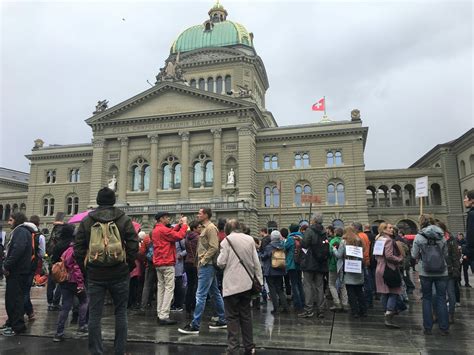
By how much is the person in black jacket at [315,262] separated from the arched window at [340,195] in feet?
103

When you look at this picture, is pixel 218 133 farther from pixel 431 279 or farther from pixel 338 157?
pixel 431 279

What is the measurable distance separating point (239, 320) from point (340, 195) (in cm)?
3593

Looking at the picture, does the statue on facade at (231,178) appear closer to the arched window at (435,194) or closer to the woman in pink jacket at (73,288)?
the arched window at (435,194)

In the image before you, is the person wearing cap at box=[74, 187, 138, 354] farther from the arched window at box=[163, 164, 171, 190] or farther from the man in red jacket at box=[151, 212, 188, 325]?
the arched window at box=[163, 164, 171, 190]

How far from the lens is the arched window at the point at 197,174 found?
136 ft

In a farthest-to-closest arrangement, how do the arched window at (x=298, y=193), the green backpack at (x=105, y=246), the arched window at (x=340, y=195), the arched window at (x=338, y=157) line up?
the arched window at (x=298, y=193) → the arched window at (x=338, y=157) → the arched window at (x=340, y=195) → the green backpack at (x=105, y=246)

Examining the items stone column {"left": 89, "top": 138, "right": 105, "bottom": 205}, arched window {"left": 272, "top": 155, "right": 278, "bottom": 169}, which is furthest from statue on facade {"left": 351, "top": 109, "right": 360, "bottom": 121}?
stone column {"left": 89, "top": 138, "right": 105, "bottom": 205}

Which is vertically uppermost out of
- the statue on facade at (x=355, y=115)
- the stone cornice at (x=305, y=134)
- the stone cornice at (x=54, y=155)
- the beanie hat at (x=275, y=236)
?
the statue on facade at (x=355, y=115)

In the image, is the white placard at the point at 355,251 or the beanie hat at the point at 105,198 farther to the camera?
the white placard at the point at 355,251

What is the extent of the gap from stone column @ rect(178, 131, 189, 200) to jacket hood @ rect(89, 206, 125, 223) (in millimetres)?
34794

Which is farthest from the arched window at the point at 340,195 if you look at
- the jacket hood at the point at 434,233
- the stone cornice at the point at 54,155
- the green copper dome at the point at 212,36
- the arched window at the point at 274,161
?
the jacket hood at the point at 434,233

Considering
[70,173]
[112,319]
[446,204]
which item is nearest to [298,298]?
[112,319]

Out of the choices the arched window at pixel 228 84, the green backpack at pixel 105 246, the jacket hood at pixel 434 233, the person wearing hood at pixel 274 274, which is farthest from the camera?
the arched window at pixel 228 84

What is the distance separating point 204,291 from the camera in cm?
791
